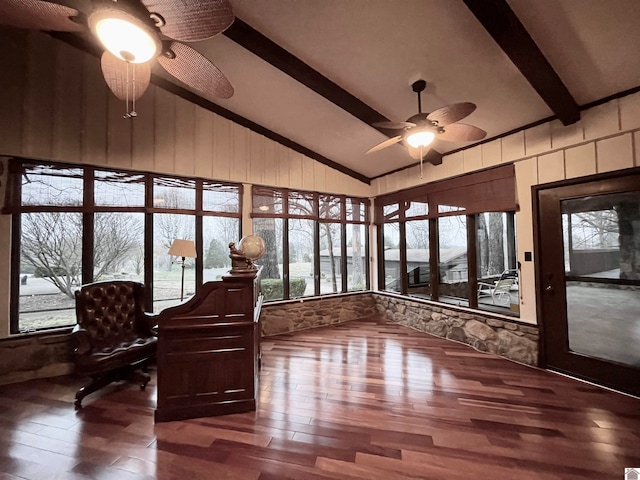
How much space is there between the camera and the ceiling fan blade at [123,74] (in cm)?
207

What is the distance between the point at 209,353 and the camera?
2418 millimetres

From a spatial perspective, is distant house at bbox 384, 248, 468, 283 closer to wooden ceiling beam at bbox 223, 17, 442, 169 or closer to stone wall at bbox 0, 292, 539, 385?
stone wall at bbox 0, 292, 539, 385

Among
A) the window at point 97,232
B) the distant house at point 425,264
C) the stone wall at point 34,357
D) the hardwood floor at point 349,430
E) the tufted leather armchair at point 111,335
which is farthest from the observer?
the distant house at point 425,264

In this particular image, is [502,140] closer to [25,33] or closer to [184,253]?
[184,253]

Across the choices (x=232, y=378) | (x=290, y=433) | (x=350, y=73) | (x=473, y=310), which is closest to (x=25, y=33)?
(x=350, y=73)

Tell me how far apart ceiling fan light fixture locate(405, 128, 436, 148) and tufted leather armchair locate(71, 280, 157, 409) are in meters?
3.55

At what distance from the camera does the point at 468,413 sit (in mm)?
2371

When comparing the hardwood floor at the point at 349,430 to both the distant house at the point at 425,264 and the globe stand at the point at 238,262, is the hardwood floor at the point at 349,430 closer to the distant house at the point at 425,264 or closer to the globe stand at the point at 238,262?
the globe stand at the point at 238,262

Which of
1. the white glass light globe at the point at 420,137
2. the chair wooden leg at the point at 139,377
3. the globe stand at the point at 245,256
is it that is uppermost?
the white glass light globe at the point at 420,137

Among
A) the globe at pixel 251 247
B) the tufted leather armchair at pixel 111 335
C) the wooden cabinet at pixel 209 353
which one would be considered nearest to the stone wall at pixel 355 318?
the tufted leather armchair at pixel 111 335

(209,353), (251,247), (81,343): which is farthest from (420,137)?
(81,343)

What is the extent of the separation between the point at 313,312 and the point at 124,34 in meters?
4.40

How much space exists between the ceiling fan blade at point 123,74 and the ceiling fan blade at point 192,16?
601 mm

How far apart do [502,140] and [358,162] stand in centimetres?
229
